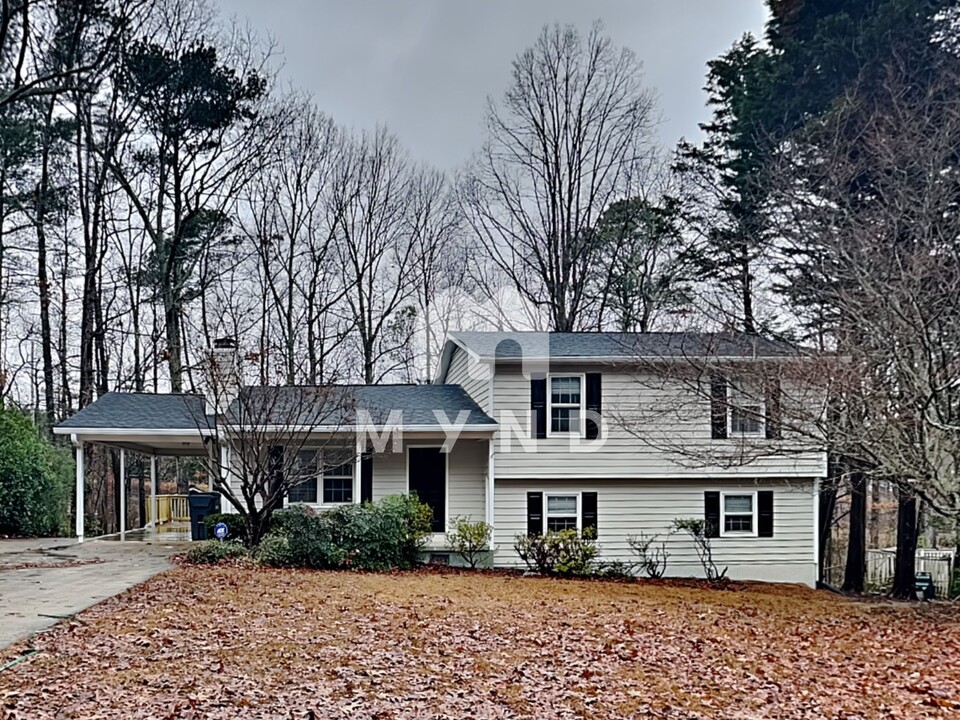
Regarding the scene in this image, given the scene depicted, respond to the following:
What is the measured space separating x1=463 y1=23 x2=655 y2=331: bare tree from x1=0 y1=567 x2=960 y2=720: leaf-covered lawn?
15.9 metres

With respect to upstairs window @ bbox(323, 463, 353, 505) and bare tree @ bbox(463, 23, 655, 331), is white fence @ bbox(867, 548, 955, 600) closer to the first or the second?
bare tree @ bbox(463, 23, 655, 331)

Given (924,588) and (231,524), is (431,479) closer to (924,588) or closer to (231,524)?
(231,524)

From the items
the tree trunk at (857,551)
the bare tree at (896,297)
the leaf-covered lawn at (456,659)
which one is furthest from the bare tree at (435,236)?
Answer: the leaf-covered lawn at (456,659)

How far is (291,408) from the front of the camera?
51.9ft

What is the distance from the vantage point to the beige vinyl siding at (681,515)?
16.9 metres

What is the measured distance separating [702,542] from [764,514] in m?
1.44

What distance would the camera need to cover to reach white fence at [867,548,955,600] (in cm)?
1866

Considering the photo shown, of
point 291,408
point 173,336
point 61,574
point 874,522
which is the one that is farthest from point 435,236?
point 874,522

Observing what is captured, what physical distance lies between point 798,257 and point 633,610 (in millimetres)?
8800

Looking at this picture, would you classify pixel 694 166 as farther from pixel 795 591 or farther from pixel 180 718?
pixel 180 718

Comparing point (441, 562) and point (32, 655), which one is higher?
point (32, 655)

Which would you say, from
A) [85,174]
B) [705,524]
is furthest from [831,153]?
[85,174]

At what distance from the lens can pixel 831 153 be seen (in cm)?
1423

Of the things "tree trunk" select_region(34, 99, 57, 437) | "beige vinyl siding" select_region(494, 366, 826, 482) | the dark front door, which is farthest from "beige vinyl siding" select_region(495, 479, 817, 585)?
"tree trunk" select_region(34, 99, 57, 437)
